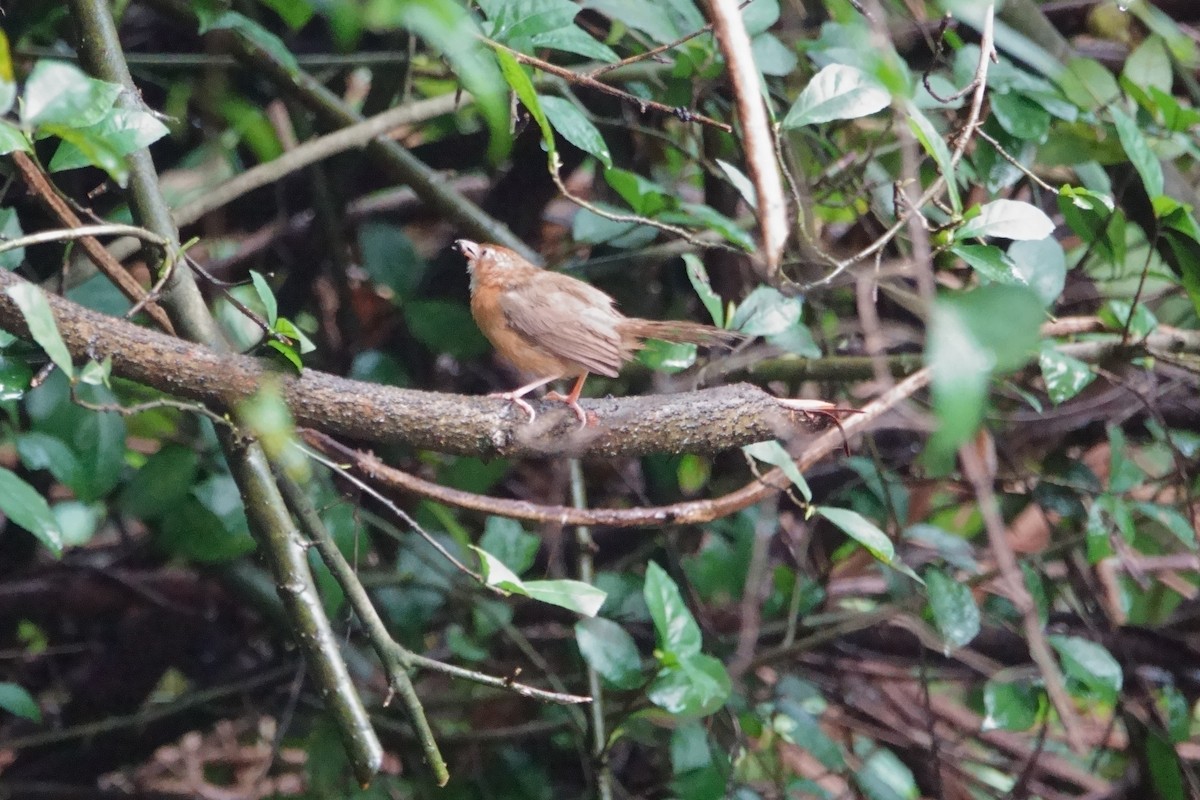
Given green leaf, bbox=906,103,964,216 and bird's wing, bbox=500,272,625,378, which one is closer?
green leaf, bbox=906,103,964,216

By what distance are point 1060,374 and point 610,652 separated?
97 cm

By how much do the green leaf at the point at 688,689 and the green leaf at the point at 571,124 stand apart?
903 mm

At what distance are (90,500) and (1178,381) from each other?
2.37 meters

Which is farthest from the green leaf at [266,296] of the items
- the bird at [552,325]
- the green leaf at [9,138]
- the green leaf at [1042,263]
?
the green leaf at [1042,263]

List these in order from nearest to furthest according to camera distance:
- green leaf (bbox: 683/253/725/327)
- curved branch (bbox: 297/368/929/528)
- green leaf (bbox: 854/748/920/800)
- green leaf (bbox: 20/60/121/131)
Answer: green leaf (bbox: 20/60/121/131), curved branch (bbox: 297/368/929/528), green leaf (bbox: 683/253/725/327), green leaf (bbox: 854/748/920/800)

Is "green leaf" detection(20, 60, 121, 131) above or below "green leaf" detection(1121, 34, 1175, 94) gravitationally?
above

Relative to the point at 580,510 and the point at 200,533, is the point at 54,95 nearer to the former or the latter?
the point at 580,510

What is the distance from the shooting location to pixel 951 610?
2160 mm

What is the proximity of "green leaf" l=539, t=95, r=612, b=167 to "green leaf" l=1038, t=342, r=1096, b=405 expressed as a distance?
35.1 inches

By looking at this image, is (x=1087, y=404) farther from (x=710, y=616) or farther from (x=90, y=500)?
(x=90, y=500)

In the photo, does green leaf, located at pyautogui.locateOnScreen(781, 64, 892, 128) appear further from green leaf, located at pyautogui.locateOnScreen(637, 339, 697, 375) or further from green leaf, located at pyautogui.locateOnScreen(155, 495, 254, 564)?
green leaf, located at pyautogui.locateOnScreen(155, 495, 254, 564)

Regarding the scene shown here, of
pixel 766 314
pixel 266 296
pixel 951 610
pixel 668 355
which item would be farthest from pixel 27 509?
pixel 951 610

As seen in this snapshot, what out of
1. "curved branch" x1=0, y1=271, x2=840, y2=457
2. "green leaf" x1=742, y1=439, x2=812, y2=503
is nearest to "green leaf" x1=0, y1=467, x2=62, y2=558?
"curved branch" x1=0, y1=271, x2=840, y2=457

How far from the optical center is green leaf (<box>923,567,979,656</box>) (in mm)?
2145
